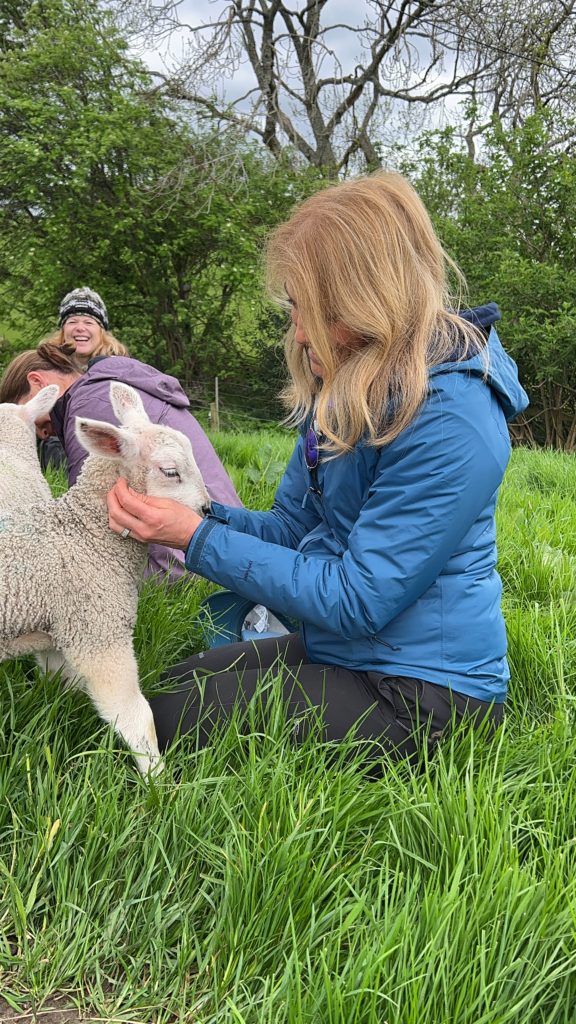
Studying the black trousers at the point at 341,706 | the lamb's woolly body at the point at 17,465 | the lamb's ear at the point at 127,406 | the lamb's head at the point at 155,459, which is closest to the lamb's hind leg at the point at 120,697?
the black trousers at the point at 341,706

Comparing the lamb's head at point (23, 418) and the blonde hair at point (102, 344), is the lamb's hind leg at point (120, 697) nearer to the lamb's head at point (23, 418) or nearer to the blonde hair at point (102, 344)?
the lamb's head at point (23, 418)

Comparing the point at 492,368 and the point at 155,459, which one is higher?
the point at 492,368

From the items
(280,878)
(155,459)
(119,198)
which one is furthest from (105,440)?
(119,198)

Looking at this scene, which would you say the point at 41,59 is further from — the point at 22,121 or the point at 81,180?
the point at 81,180

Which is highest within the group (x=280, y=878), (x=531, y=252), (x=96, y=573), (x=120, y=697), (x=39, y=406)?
(x=531, y=252)

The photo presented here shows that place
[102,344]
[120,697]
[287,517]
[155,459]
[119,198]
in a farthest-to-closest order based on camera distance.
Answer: [119,198] → [102,344] → [287,517] → [155,459] → [120,697]

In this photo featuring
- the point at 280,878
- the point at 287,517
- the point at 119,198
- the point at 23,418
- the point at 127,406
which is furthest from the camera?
the point at 119,198

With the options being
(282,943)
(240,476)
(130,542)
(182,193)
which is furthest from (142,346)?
(282,943)

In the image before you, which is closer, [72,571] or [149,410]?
[72,571]

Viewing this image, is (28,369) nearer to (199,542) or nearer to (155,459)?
(155,459)

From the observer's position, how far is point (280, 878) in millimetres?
1557

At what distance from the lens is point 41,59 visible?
1152cm

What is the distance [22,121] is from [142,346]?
14.0 feet

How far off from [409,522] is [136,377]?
176 cm
